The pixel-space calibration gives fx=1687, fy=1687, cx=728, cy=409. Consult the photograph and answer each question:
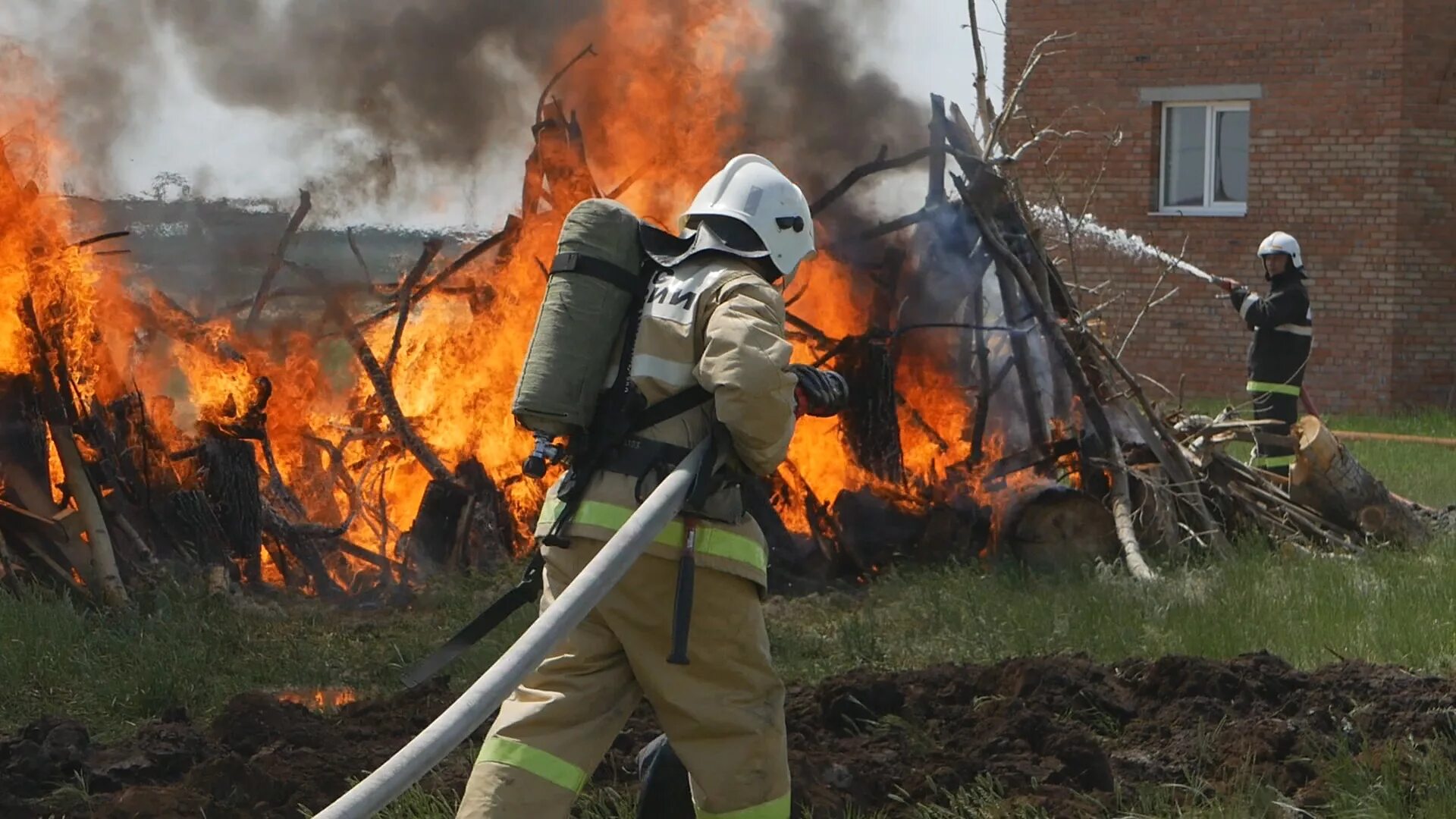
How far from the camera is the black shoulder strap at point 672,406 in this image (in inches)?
155

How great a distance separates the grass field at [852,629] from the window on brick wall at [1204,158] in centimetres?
1039

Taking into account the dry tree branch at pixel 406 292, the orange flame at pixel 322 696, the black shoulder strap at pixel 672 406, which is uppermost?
the dry tree branch at pixel 406 292

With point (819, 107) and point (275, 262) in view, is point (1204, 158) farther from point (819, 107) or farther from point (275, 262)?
point (275, 262)

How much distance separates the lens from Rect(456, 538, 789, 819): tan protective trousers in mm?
3797

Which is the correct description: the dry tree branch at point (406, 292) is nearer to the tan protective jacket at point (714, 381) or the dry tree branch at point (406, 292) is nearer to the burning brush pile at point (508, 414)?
the burning brush pile at point (508, 414)

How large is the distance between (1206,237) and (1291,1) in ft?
8.23

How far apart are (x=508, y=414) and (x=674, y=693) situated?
4.45 meters

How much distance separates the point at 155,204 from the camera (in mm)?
7945

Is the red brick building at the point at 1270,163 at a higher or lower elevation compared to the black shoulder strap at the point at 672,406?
higher

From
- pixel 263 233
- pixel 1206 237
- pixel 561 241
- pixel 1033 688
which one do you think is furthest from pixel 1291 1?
pixel 561 241

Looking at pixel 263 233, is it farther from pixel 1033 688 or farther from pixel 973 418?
pixel 1033 688

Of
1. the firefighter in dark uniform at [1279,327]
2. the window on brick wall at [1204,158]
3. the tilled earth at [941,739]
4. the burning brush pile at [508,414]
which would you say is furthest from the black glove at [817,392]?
the window on brick wall at [1204,158]

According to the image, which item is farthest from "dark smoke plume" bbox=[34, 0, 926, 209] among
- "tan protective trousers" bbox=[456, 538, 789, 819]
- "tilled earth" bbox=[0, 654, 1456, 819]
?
"tan protective trousers" bbox=[456, 538, 789, 819]

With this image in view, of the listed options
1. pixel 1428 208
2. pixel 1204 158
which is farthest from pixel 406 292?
pixel 1428 208
